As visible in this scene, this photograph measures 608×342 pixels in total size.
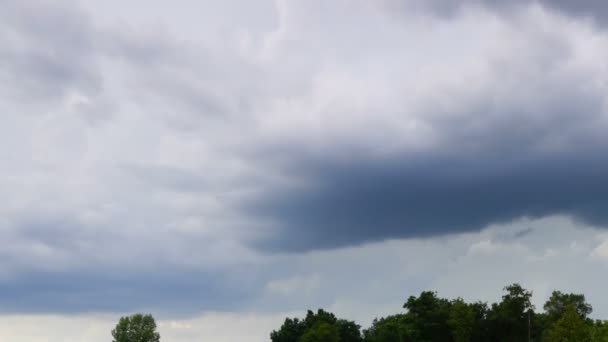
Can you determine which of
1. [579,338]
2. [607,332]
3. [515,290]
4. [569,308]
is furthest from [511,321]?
[607,332]

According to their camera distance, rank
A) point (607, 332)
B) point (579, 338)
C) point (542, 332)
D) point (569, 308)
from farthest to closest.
Answer: 1. point (542, 332)
2. point (569, 308)
3. point (579, 338)
4. point (607, 332)

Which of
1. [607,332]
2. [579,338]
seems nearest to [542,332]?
[579,338]

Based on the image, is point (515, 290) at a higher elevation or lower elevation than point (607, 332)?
higher

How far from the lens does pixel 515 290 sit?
200m

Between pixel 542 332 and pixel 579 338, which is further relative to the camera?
pixel 542 332

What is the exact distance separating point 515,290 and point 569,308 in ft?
127

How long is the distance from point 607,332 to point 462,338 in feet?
240

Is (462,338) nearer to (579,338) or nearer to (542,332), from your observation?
(542,332)

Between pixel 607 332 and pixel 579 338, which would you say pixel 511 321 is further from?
pixel 607 332

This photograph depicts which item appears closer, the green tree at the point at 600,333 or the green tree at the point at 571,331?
the green tree at the point at 600,333

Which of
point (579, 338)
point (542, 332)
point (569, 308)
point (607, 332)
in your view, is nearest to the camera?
point (607, 332)

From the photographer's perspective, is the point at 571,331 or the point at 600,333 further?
the point at 571,331

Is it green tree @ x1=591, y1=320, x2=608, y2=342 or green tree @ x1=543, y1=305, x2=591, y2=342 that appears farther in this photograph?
green tree @ x1=543, y1=305, x2=591, y2=342

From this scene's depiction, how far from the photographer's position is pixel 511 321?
655ft
